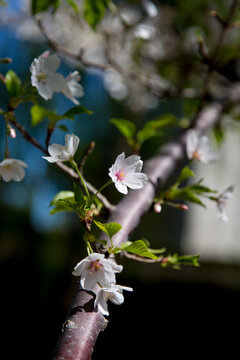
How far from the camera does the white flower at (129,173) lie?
52 centimetres

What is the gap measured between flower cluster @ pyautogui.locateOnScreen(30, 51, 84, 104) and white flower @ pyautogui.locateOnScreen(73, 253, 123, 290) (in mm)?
265

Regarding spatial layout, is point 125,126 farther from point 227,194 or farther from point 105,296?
point 105,296

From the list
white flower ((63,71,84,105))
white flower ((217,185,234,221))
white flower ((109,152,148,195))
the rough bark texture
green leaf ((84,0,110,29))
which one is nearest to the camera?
the rough bark texture

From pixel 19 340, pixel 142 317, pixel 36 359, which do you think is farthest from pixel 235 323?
pixel 19 340

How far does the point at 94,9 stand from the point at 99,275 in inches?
27.2

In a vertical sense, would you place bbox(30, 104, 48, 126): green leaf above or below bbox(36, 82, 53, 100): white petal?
above

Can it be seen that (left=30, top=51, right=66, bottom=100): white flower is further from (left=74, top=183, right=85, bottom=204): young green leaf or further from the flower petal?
(left=74, top=183, right=85, bottom=204): young green leaf

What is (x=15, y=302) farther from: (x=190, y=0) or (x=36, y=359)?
(x=190, y=0)

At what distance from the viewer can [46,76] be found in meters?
0.60

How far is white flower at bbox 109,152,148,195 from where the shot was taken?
52 centimetres

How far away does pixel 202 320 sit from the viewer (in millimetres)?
3484

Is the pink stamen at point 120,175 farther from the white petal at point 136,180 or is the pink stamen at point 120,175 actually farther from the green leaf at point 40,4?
the green leaf at point 40,4

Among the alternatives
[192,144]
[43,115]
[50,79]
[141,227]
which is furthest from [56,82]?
[141,227]

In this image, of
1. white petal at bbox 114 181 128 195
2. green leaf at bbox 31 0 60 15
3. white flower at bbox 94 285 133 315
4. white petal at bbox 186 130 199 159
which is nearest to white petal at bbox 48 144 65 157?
white petal at bbox 114 181 128 195
